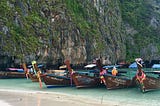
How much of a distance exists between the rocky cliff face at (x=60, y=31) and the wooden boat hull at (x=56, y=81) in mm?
20489

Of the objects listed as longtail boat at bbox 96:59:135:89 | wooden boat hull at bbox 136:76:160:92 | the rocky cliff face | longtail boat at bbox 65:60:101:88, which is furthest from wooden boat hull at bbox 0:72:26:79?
wooden boat hull at bbox 136:76:160:92

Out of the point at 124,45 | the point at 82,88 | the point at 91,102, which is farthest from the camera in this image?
the point at 124,45

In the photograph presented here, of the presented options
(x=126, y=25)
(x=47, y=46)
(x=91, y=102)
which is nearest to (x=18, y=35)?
(x=47, y=46)

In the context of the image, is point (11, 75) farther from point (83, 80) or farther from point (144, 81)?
point (144, 81)

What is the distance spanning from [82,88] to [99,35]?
4896 centimetres

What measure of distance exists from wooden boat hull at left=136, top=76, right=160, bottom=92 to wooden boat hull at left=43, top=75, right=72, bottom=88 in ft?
27.2

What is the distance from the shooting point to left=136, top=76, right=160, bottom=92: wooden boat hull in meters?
29.1

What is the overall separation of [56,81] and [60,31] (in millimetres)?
31545

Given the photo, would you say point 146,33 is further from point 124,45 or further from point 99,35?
point 99,35

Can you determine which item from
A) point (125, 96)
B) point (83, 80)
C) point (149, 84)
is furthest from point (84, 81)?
point (125, 96)

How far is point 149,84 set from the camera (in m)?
29.9

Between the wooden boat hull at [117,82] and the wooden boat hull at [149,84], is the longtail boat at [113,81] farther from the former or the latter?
the wooden boat hull at [149,84]

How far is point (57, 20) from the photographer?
217ft

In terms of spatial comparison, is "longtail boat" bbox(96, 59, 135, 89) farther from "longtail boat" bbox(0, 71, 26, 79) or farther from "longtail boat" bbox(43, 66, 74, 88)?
"longtail boat" bbox(0, 71, 26, 79)
